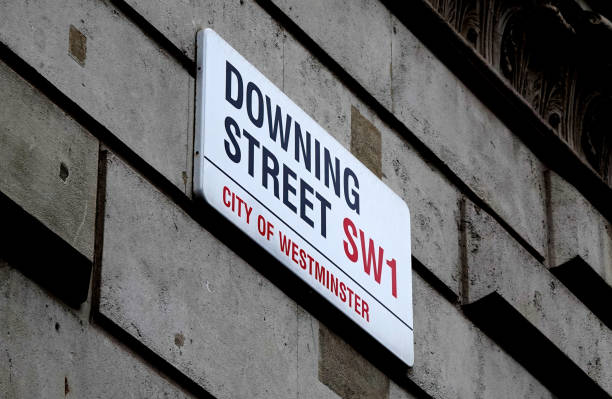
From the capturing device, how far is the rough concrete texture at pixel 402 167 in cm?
867

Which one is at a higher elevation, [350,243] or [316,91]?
[316,91]

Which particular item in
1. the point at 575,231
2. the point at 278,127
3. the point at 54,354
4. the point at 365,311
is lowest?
the point at 54,354

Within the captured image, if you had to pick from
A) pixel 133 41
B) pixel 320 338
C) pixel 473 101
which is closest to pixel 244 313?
pixel 320 338

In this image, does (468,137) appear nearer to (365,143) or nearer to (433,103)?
(433,103)

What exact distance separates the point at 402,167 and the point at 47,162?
2.63 m

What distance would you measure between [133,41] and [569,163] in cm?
379

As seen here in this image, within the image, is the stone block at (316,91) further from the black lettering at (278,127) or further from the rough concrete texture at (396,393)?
the rough concrete texture at (396,393)

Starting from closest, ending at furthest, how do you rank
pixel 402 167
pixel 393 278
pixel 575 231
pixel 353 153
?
pixel 393 278 → pixel 353 153 → pixel 402 167 → pixel 575 231

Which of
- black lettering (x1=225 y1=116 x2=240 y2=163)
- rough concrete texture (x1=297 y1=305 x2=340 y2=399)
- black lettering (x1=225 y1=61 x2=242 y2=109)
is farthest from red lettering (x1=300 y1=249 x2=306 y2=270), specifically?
black lettering (x1=225 y1=61 x2=242 y2=109)

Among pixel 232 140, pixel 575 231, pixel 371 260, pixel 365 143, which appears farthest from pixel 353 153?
pixel 575 231

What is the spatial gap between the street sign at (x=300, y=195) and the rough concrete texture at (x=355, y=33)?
0.57 m

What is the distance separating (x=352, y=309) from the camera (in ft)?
27.3

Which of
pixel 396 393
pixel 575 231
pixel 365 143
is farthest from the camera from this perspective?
pixel 575 231

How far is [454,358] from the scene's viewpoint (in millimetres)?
9016
